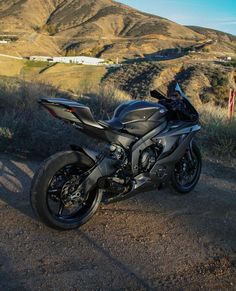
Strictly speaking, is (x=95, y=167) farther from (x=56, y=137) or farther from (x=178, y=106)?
(x=56, y=137)

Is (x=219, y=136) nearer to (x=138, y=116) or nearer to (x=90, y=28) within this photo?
(x=138, y=116)

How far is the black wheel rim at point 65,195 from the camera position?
14.5ft

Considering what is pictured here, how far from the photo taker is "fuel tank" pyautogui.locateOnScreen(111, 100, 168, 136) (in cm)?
482

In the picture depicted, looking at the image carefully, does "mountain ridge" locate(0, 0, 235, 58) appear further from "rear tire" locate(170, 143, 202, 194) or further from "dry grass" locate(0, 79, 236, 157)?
"rear tire" locate(170, 143, 202, 194)

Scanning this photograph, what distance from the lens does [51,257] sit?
3936 millimetres

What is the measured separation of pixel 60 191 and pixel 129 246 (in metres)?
0.84

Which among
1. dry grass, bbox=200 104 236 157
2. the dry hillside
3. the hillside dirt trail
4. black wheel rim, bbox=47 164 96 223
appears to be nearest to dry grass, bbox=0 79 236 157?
dry grass, bbox=200 104 236 157

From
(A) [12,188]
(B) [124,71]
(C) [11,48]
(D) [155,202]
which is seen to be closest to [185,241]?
(D) [155,202]

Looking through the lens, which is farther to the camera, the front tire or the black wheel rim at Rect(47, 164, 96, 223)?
the black wheel rim at Rect(47, 164, 96, 223)

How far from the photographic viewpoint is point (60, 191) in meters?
4.43

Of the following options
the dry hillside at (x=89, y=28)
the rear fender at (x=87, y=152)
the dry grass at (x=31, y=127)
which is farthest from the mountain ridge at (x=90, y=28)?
the rear fender at (x=87, y=152)

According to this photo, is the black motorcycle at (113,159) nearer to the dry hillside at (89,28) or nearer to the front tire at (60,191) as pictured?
the front tire at (60,191)

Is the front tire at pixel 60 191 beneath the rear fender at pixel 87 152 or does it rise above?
beneath

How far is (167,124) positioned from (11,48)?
63.4m
